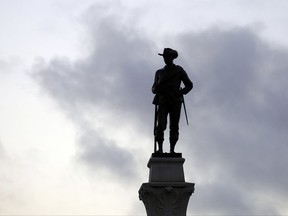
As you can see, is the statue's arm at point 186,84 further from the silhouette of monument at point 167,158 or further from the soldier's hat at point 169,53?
the soldier's hat at point 169,53

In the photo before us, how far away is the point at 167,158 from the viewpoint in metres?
26.2

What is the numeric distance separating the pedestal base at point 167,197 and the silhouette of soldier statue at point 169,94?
1.63 meters

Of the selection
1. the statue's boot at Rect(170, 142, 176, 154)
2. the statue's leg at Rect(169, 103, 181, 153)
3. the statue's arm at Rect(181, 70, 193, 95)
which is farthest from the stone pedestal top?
the statue's arm at Rect(181, 70, 193, 95)

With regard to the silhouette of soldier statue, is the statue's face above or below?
above

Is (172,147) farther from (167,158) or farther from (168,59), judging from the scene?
(168,59)

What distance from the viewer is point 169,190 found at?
25.6m

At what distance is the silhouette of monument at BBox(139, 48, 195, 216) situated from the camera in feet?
84.3

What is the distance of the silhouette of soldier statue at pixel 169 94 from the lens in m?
26.9

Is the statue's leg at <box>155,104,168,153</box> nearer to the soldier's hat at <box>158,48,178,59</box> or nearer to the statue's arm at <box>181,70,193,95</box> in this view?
the statue's arm at <box>181,70,193,95</box>

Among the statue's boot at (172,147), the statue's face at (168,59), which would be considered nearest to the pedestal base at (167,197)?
the statue's boot at (172,147)

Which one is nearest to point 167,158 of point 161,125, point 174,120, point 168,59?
point 161,125

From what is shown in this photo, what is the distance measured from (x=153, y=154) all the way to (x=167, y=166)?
670 millimetres

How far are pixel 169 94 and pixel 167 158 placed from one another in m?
2.40

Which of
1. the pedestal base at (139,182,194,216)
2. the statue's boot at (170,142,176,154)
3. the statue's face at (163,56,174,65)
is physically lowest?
the pedestal base at (139,182,194,216)
